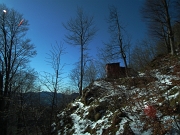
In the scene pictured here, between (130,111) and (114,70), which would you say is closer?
(130,111)

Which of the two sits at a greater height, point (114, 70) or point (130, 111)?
point (114, 70)

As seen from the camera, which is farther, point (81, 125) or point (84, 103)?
point (84, 103)

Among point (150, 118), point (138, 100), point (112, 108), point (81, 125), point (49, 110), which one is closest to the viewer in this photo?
point (150, 118)

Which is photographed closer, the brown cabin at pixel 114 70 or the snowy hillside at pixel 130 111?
the snowy hillside at pixel 130 111

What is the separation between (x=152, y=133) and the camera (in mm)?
5051

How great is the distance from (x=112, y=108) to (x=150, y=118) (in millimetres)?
2414

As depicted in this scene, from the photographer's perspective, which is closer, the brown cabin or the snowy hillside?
the snowy hillside

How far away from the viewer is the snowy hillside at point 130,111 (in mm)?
5371

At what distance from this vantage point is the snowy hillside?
537cm

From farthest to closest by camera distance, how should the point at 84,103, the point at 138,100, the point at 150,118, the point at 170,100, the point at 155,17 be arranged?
the point at 155,17 → the point at 84,103 → the point at 138,100 → the point at 170,100 → the point at 150,118

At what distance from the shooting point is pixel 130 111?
21.2ft

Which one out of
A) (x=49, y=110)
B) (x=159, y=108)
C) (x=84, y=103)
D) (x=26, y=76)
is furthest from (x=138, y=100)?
(x=26, y=76)

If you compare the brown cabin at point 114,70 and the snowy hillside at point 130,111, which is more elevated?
the brown cabin at point 114,70

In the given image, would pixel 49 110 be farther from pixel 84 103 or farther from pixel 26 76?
pixel 26 76
